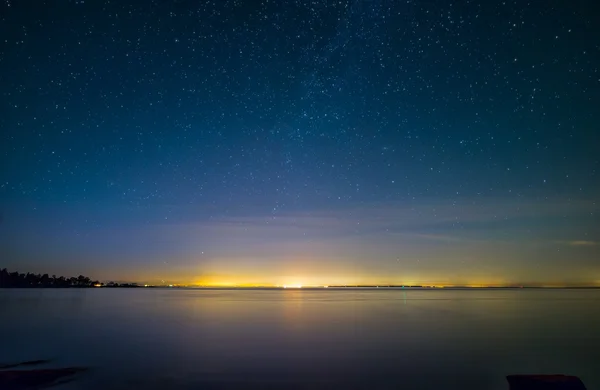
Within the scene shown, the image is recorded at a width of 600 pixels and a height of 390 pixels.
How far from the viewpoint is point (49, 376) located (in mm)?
16344

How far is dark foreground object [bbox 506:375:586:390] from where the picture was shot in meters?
12.3

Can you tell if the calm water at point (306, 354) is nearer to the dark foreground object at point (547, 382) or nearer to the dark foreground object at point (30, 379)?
the dark foreground object at point (30, 379)

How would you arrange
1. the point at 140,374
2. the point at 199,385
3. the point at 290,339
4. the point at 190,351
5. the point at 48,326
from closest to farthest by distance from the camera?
the point at 199,385
the point at 140,374
the point at 190,351
the point at 290,339
the point at 48,326

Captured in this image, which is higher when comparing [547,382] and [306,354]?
[547,382]

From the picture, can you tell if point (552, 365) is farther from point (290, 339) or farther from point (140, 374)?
point (140, 374)

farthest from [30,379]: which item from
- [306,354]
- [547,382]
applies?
[547,382]

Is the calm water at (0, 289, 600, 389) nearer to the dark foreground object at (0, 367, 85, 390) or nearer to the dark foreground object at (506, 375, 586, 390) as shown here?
the dark foreground object at (0, 367, 85, 390)

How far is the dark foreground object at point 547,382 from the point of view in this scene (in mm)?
12266

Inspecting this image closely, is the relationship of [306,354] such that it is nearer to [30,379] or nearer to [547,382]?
[30,379]

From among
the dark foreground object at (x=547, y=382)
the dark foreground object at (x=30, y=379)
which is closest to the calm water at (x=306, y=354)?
the dark foreground object at (x=30, y=379)

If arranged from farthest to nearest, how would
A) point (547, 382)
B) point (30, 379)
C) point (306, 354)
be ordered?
point (306, 354) < point (30, 379) < point (547, 382)

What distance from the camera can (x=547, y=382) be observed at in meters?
12.6

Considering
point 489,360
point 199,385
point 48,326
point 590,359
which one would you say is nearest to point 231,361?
point 199,385

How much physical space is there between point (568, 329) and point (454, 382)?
1124 inches
